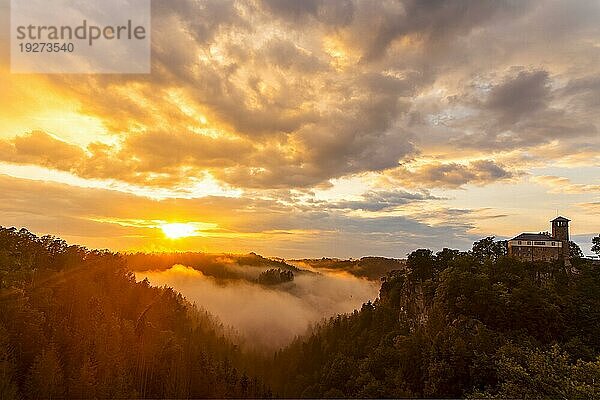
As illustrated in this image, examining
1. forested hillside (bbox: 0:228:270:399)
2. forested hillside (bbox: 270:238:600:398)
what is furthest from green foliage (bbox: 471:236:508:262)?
forested hillside (bbox: 0:228:270:399)

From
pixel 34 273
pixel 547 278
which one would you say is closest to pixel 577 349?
pixel 547 278

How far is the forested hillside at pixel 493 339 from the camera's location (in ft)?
85.4

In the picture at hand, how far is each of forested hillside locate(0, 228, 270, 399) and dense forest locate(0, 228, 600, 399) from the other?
197 mm

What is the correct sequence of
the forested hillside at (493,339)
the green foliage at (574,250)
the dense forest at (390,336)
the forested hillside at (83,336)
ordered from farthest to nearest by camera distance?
the green foliage at (574,250), the forested hillside at (83,336), the dense forest at (390,336), the forested hillside at (493,339)

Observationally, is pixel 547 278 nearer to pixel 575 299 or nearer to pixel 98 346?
pixel 575 299

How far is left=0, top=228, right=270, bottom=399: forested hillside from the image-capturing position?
49031 millimetres

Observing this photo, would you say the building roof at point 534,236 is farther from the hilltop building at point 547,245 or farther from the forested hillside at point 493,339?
the forested hillside at point 493,339

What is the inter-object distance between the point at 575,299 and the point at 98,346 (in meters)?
59.8

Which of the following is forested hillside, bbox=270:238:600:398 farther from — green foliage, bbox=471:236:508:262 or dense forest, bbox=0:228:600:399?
green foliage, bbox=471:236:508:262

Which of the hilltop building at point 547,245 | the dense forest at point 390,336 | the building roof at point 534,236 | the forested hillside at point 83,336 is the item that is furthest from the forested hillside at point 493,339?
the forested hillside at point 83,336

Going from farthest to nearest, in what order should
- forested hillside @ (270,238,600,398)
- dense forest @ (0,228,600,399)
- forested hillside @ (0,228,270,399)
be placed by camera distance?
forested hillside @ (0,228,270,399) → dense forest @ (0,228,600,399) → forested hillside @ (270,238,600,398)

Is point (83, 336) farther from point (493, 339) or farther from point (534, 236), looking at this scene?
point (534, 236)

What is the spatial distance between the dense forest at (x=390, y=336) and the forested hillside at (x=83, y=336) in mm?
197

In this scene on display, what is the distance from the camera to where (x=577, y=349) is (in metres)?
38.9
